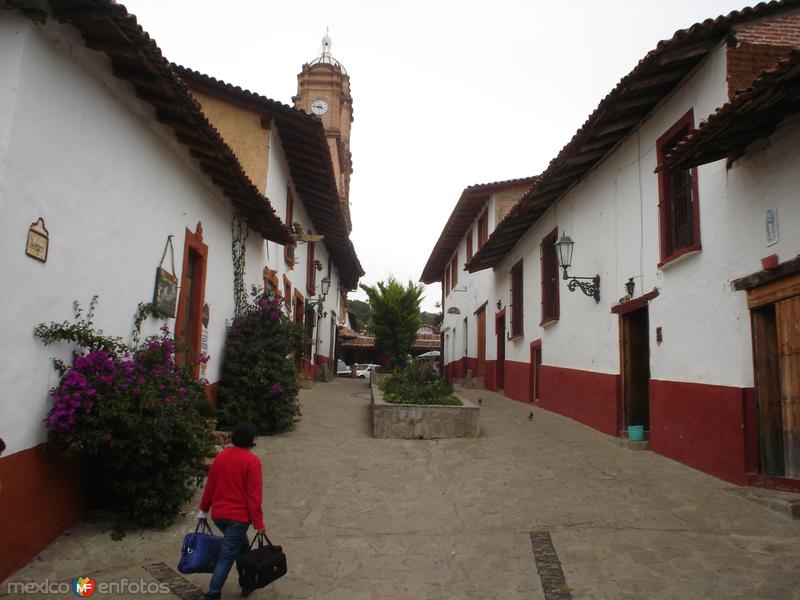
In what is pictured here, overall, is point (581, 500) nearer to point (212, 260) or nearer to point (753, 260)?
point (753, 260)

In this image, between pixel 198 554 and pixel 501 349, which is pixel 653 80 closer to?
pixel 198 554

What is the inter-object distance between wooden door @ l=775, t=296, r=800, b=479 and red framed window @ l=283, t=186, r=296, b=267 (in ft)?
32.5

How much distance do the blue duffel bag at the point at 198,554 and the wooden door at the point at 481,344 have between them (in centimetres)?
1557

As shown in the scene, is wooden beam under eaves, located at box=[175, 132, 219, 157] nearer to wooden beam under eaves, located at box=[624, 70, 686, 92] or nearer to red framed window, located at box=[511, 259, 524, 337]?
wooden beam under eaves, located at box=[624, 70, 686, 92]

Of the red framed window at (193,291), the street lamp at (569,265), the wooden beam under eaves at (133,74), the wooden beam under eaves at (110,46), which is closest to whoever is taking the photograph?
the wooden beam under eaves at (110,46)

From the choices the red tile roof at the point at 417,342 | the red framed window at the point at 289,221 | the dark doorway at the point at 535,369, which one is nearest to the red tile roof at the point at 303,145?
the red framed window at the point at 289,221

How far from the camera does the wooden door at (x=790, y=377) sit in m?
5.05

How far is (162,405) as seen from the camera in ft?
15.3

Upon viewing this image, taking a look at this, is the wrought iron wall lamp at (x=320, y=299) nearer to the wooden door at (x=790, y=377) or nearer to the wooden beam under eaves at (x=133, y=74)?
the wooden beam under eaves at (x=133, y=74)

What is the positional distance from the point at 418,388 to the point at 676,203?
4871 millimetres

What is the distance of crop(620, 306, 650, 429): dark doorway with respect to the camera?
8430 mm

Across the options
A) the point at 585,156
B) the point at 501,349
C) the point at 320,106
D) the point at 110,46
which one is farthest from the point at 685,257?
the point at 320,106

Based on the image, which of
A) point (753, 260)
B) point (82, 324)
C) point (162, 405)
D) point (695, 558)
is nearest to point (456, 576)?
point (695, 558)

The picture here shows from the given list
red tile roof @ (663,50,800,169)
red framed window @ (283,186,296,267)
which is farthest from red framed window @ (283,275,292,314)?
red tile roof @ (663,50,800,169)
